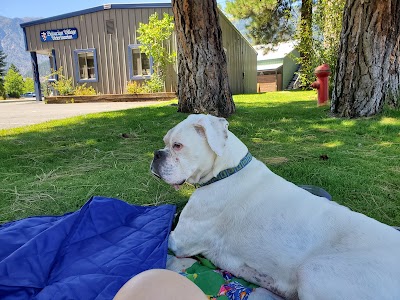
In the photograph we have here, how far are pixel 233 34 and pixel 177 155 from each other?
20.5 meters

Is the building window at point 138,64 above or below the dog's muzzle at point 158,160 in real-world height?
above

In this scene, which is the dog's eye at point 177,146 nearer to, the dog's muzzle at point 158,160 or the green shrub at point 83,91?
the dog's muzzle at point 158,160

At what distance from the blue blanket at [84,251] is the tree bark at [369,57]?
5.17m

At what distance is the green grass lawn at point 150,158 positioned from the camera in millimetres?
3314

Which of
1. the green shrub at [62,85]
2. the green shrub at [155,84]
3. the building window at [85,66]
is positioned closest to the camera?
the green shrub at [155,84]

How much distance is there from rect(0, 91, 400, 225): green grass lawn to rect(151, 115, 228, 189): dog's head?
95cm

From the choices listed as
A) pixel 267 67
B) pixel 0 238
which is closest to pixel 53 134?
pixel 0 238

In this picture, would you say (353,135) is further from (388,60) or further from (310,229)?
(310,229)

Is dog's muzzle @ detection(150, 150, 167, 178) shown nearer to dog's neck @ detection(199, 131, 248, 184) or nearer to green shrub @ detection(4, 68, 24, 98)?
dog's neck @ detection(199, 131, 248, 184)

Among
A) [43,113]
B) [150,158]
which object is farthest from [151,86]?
[150,158]

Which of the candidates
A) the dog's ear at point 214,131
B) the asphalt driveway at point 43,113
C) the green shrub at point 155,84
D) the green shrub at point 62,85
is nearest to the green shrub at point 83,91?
the green shrub at point 62,85

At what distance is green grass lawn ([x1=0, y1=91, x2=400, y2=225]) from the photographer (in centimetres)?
331

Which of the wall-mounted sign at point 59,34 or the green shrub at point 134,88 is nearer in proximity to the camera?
the green shrub at point 134,88

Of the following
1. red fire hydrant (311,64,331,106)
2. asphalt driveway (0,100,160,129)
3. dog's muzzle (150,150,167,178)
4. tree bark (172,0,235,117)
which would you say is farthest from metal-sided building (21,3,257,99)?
dog's muzzle (150,150,167,178)
